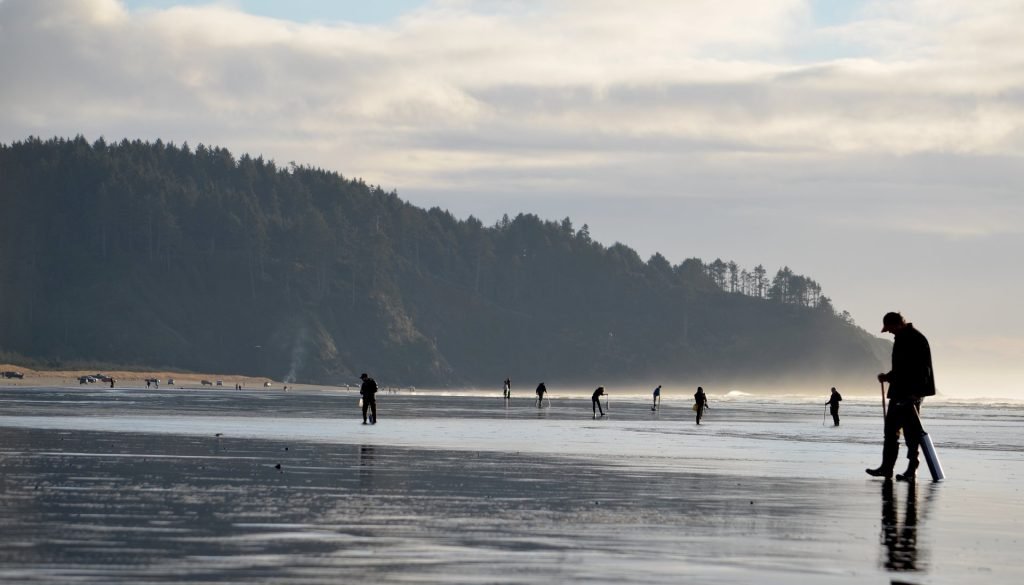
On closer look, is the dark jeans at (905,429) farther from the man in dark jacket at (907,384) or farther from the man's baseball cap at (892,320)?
the man's baseball cap at (892,320)

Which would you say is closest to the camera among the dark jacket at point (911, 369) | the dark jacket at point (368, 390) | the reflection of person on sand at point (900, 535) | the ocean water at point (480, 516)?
the ocean water at point (480, 516)

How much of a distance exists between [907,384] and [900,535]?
801 centimetres

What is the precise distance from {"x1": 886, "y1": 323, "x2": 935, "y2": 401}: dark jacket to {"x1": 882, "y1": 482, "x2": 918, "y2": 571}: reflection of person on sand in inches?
91.5

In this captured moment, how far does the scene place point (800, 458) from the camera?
103 feet

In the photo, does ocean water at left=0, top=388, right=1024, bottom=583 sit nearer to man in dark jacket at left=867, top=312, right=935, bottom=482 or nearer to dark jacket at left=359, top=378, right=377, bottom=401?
man in dark jacket at left=867, top=312, right=935, bottom=482

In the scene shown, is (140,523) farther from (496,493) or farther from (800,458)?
(800,458)

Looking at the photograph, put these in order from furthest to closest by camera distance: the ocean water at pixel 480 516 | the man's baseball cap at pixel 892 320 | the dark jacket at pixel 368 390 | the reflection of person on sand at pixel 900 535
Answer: the dark jacket at pixel 368 390 → the man's baseball cap at pixel 892 320 → the reflection of person on sand at pixel 900 535 → the ocean water at pixel 480 516

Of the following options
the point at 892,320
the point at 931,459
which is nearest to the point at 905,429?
the point at 931,459

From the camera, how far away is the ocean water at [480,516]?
39.8ft

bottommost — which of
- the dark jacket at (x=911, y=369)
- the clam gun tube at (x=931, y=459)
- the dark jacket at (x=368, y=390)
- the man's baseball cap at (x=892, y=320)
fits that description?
the clam gun tube at (x=931, y=459)

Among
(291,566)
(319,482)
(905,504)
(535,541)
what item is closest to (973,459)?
(905,504)

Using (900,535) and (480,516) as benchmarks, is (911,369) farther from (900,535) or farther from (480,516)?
(480,516)

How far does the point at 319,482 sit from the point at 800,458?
13235mm

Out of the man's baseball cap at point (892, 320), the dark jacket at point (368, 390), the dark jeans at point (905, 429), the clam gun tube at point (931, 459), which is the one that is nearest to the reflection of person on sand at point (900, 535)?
the dark jeans at point (905, 429)
